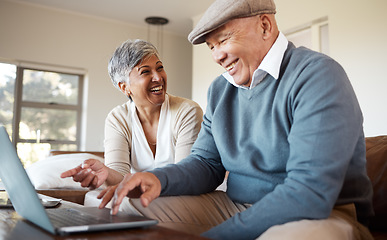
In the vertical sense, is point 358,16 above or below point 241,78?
above

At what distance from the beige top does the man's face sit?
29.7 inches

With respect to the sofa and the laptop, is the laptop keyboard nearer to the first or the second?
the laptop

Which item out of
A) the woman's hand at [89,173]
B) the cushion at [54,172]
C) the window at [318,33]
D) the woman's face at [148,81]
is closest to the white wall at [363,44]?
the window at [318,33]

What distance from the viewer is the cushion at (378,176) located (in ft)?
4.27

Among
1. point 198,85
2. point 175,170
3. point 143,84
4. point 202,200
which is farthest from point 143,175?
point 198,85

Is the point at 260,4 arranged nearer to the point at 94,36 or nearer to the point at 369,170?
the point at 369,170

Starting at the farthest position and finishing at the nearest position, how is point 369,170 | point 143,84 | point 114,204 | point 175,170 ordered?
point 143,84 → point 369,170 → point 175,170 → point 114,204

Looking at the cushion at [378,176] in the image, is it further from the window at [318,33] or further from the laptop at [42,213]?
the window at [318,33]

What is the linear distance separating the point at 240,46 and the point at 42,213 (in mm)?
743

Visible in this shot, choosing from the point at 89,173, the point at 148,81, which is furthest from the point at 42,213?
the point at 148,81

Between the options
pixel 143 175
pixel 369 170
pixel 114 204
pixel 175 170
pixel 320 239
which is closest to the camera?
pixel 320 239

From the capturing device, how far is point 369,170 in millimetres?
1403

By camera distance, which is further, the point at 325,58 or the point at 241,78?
the point at 241,78

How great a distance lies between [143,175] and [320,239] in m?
0.52
